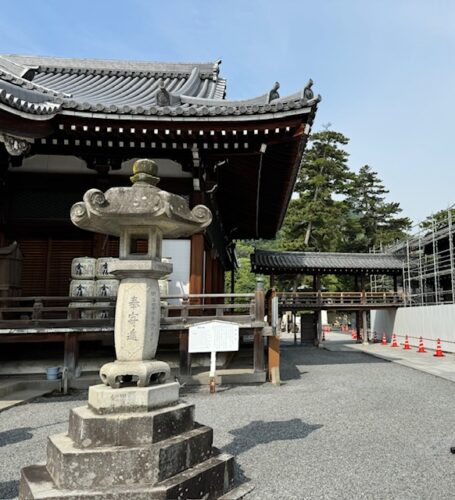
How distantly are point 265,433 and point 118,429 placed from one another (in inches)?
99.1

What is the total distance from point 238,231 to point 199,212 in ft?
50.1

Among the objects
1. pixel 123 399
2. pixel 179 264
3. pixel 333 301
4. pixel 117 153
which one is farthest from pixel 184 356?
pixel 333 301

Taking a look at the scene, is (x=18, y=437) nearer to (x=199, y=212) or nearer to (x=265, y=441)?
(x=265, y=441)

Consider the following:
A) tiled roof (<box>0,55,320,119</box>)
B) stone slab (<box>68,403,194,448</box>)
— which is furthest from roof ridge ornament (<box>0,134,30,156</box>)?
stone slab (<box>68,403,194,448</box>)

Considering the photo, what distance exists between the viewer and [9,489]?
3535 mm

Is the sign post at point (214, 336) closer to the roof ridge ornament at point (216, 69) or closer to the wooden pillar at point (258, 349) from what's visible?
the wooden pillar at point (258, 349)

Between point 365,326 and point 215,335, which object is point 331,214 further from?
point 215,335

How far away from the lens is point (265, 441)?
15.9 feet

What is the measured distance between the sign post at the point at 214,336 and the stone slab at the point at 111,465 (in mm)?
4546

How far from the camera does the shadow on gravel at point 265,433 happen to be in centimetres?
467

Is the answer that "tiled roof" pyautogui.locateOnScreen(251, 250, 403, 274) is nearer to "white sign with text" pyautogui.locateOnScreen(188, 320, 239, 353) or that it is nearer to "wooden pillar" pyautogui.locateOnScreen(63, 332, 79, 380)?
"white sign with text" pyautogui.locateOnScreen(188, 320, 239, 353)

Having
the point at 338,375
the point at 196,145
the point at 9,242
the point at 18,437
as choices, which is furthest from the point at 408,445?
the point at 9,242

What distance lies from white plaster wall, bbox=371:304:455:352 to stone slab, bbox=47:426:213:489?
58.4ft

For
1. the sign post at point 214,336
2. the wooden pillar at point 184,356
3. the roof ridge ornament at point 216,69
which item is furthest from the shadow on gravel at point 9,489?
the roof ridge ornament at point 216,69
